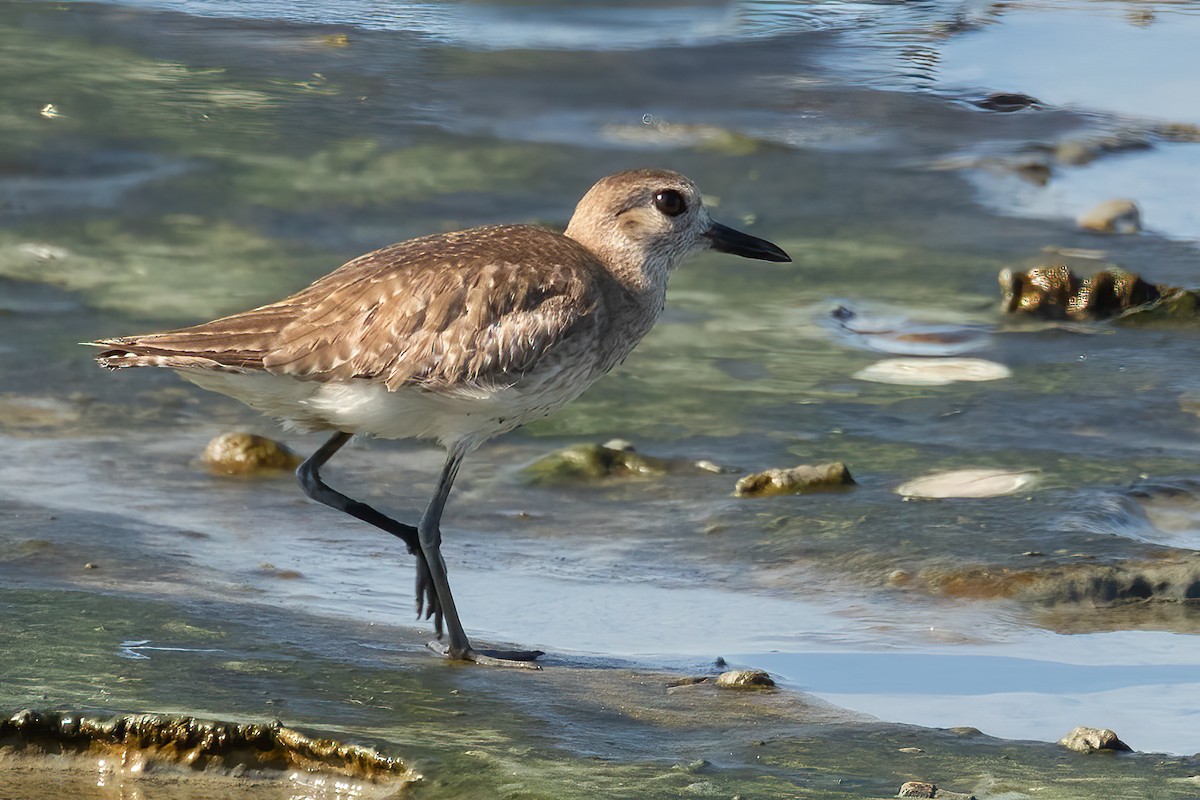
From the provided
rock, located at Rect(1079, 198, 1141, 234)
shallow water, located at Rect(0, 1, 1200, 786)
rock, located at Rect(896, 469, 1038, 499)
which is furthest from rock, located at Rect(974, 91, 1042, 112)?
rock, located at Rect(896, 469, 1038, 499)

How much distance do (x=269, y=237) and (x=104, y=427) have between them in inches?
109

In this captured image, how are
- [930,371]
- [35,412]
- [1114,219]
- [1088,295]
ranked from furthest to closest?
1. [1114,219]
2. [1088,295]
3. [930,371]
4. [35,412]

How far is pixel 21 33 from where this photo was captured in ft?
44.5

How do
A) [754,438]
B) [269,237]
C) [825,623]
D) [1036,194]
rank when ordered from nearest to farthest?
1. [825,623]
2. [754,438]
3. [269,237]
4. [1036,194]

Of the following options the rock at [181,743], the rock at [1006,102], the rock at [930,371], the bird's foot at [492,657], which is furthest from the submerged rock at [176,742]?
the rock at [1006,102]

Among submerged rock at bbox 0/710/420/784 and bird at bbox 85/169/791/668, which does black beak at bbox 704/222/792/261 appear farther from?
submerged rock at bbox 0/710/420/784

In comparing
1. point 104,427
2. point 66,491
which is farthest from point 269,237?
point 66,491

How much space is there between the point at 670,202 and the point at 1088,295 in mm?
3861

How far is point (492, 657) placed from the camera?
18.2 feet

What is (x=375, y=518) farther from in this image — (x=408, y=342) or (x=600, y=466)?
(x=600, y=466)

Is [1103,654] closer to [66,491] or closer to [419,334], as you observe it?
[419,334]

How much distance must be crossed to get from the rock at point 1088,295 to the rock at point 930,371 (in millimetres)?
822

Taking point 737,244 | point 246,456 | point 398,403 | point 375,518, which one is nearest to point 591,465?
point 737,244

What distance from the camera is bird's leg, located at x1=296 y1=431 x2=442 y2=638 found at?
233 inches
